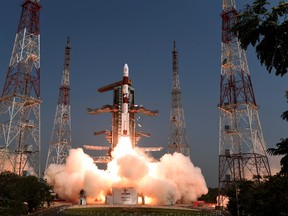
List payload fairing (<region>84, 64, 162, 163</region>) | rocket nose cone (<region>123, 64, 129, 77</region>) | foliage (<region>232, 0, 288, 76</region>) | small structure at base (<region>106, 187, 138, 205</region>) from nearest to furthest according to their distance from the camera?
1. foliage (<region>232, 0, 288, 76</region>)
2. small structure at base (<region>106, 187, 138, 205</region>)
3. payload fairing (<region>84, 64, 162, 163</region>)
4. rocket nose cone (<region>123, 64, 129, 77</region>)

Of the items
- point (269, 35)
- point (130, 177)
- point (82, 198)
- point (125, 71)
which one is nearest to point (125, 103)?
point (125, 71)

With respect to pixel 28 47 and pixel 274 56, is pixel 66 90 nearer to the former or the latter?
pixel 28 47

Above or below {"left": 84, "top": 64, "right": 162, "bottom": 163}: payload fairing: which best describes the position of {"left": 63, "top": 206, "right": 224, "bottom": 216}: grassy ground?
below

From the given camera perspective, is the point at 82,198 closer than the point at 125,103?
Yes

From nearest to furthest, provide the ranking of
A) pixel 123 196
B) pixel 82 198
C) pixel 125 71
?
pixel 82 198 < pixel 123 196 < pixel 125 71

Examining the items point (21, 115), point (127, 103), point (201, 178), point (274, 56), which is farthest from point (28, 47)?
point (274, 56)

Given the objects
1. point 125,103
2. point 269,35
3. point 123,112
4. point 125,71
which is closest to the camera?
point 269,35

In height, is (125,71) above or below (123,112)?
above

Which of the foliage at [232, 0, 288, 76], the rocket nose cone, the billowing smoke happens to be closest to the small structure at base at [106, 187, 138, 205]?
the billowing smoke

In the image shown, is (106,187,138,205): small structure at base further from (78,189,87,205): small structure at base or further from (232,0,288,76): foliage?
(232,0,288,76): foliage

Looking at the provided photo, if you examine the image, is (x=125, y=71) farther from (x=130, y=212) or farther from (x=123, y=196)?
(x=130, y=212)

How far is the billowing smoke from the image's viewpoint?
68.5 meters

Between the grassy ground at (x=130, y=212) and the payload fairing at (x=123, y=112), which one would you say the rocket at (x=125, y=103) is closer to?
the payload fairing at (x=123, y=112)

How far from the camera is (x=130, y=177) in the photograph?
6812cm
